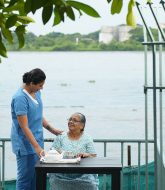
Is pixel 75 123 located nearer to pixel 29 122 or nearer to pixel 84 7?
pixel 29 122

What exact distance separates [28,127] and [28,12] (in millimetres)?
3552

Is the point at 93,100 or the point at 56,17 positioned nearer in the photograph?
the point at 56,17

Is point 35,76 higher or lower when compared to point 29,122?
higher

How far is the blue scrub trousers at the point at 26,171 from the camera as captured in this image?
5.59 m

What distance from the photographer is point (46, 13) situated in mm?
1926

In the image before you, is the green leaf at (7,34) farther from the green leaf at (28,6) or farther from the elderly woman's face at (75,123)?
the elderly woman's face at (75,123)

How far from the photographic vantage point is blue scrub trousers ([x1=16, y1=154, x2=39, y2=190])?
220 inches

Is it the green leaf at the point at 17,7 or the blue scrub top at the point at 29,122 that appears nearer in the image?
the green leaf at the point at 17,7

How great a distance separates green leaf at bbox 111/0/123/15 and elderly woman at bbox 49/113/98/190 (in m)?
3.45

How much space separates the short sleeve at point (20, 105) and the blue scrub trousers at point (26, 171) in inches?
15.2

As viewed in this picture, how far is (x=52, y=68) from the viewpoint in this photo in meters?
80.7

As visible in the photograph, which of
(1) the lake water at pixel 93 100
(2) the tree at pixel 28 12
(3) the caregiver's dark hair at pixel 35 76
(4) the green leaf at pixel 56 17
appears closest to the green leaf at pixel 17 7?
(2) the tree at pixel 28 12

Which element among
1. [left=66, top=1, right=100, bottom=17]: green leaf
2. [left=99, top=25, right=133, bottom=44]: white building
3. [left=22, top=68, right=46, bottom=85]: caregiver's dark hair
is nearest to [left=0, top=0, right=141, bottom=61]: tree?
[left=66, top=1, right=100, bottom=17]: green leaf

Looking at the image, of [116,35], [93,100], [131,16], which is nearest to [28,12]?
[131,16]
